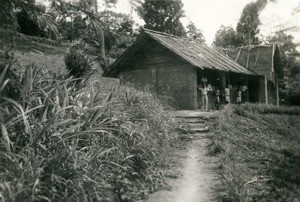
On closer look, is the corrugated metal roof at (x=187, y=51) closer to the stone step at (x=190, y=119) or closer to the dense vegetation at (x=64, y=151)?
the stone step at (x=190, y=119)

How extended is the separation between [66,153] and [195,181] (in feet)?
10.5

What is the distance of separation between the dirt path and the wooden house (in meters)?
8.25

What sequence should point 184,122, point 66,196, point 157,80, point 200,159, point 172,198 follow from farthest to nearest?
point 157,80 < point 184,122 < point 200,159 < point 172,198 < point 66,196

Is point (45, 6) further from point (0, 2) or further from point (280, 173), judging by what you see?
point (280, 173)

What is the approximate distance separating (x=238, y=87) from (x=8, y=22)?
1908 centimetres

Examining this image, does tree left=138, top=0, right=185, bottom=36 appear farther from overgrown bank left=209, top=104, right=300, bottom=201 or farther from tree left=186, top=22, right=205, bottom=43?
overgrown bank left=209, top=104, right=300, bottom=201

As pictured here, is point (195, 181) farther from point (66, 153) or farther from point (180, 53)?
point (180, 53)

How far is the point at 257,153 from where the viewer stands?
978cm

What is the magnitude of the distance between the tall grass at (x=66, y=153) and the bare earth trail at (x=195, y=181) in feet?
1.31

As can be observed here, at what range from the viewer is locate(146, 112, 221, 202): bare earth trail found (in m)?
6.15

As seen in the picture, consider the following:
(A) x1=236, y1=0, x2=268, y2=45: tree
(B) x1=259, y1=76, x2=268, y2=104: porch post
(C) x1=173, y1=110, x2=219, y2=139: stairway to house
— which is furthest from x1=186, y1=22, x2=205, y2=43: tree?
(C) x1=173, y1=110, x2=219, y2=139: stairway to house

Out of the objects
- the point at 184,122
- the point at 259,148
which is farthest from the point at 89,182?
the point at 184,122

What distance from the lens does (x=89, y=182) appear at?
5207mm

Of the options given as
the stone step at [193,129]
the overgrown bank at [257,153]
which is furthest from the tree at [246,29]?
the stone step at [193,129]
